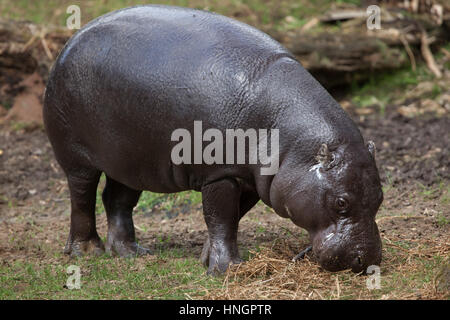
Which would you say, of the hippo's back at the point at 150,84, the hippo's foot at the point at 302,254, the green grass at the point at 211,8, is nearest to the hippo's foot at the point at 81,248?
the hippo's back at the point at 150,84

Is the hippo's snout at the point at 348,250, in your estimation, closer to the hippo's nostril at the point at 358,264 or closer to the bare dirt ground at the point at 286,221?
the hippo's nostril at the point at 358,264

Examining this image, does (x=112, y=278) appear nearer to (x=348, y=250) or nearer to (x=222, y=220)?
(x=222, y=220)

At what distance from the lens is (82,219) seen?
20.8ft

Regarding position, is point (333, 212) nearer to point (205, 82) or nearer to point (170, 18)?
point (205, 82)

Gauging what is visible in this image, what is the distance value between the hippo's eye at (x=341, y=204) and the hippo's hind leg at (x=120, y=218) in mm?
2073

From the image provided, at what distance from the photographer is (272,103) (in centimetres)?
502

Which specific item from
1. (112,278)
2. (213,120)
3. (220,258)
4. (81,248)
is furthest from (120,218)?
(213,120)

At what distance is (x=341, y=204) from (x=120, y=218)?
2317 mm

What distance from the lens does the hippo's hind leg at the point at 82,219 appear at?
619 cm

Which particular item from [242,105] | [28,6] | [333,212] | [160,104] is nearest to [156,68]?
[160,104]

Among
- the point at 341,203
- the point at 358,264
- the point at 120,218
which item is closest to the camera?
the point at 341,203

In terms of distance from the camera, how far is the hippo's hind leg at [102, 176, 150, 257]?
6.33 m

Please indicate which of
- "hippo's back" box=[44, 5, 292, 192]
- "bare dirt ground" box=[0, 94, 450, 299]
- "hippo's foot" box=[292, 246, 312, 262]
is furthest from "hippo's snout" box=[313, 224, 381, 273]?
"hippo's back" box=[44, 5, 292, 192]

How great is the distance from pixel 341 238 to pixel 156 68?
1.77m
